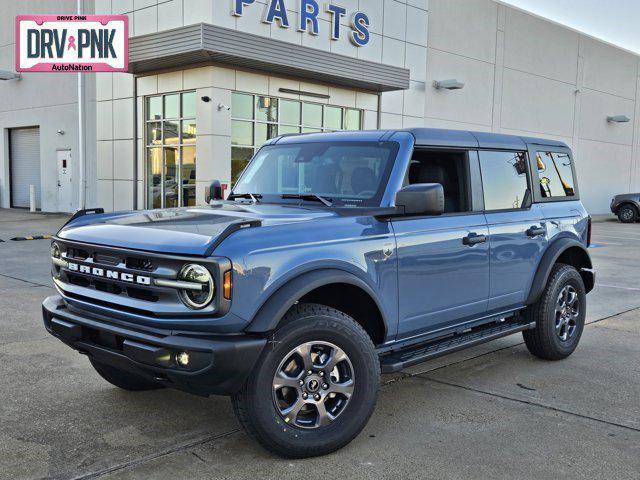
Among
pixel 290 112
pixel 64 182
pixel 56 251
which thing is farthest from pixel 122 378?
pixel 64 182

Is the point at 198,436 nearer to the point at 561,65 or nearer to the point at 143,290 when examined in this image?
the point at 143,290

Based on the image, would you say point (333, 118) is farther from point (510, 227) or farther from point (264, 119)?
point (510, 227)

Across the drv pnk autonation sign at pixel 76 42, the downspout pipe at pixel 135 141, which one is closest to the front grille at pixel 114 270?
the drv pnk autonation sign at pixel 76 42

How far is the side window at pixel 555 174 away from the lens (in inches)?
229

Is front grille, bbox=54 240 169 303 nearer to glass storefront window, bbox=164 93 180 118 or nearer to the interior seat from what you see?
the interior seat

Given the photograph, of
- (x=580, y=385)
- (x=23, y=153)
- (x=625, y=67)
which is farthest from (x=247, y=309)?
(x=625, y=67)

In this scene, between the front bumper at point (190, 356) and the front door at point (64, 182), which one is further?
the front door at point (64, 182)

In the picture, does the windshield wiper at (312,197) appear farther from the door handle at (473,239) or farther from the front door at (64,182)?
the front door at (64,182)

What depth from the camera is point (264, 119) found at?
19.6 meters

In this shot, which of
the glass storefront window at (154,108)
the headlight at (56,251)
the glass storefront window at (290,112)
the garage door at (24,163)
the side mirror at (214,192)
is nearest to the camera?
the headlight at (56,251)

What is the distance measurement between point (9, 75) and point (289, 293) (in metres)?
25.3

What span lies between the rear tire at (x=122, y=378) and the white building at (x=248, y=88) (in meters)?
13.0

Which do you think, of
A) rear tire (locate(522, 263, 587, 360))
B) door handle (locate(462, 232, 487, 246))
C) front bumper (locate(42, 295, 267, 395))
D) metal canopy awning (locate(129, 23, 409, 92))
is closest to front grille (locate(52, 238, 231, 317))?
front bumper (locate(42, 295, 267, 395))

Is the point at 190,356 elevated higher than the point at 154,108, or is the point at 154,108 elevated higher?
the point at 154,108
